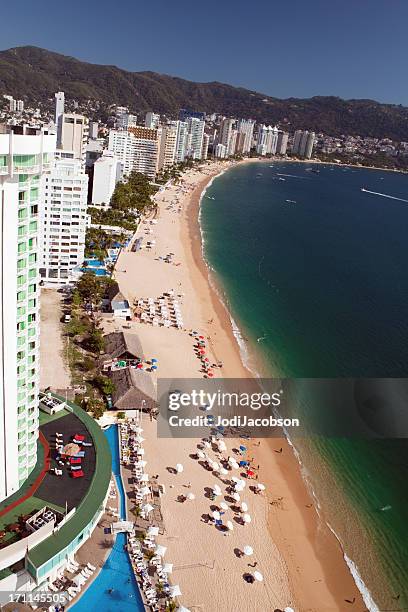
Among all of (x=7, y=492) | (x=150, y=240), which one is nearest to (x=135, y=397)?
(x=7, y=492)

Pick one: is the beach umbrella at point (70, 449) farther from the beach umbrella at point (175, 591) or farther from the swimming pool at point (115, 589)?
the beach umbrella at point (175, 591)

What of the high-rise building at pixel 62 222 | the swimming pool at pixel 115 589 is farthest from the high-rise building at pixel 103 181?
the swimming pool at pixel 115 589

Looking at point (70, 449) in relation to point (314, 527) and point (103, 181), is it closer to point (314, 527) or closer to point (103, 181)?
point (314, 527)

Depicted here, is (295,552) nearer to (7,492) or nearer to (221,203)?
(7,492)

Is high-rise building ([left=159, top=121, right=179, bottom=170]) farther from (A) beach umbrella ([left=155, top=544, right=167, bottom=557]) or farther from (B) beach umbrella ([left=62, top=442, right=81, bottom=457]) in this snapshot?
(A) beach umbrella ([left=155, top=544, right=167, bottom=557])

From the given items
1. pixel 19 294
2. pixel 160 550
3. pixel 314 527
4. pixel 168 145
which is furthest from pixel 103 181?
pixel 160 550

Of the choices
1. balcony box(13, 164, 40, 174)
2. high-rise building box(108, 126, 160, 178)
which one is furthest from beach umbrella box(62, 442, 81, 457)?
high-rise building box(108, 126, 160, 178)

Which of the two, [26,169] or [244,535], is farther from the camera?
[244,535]
